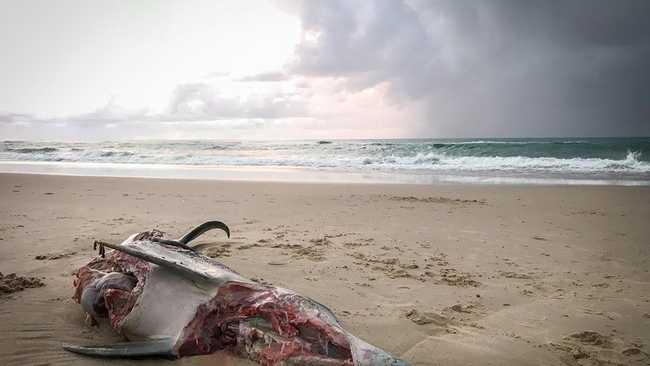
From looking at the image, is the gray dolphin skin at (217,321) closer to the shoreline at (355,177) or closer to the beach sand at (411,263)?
the beach sand at (411,263)

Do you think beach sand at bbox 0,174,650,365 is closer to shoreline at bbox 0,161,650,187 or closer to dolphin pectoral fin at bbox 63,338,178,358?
dolphin pectoral fin at bbox 63,338,178,358

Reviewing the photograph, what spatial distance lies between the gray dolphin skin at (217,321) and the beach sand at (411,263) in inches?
5.2

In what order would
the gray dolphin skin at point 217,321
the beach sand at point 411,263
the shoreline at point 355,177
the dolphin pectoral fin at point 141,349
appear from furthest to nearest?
the shoreline at point 355,177 → the beach sand at point 411,263 → the dolphin pectoral fin at point 141,349 → the gray dolphin skin at point 217,321

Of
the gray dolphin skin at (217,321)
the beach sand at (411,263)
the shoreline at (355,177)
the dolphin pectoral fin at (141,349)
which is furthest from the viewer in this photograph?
the shoreline at (355,177)

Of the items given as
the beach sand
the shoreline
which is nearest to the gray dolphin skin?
the beach sand

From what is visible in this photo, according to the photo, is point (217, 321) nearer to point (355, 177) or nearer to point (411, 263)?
point (411, 263)

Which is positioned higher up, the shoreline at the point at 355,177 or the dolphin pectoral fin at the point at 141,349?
the shoreline at the point at 355,177

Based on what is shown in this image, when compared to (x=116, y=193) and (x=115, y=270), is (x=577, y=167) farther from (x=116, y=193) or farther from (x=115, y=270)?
(x=115, y=270)

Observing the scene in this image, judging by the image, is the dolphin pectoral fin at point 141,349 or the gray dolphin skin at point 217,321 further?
the dolphin pectoral fin at point 141,349

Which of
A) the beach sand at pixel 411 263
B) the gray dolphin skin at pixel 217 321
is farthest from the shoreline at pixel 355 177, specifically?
the gray dolphin skin at pixel 217 321

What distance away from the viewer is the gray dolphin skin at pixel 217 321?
200 cm

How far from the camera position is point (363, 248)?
17.8 ft

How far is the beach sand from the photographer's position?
2855mm

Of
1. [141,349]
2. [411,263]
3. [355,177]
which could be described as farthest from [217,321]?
[355,177]
